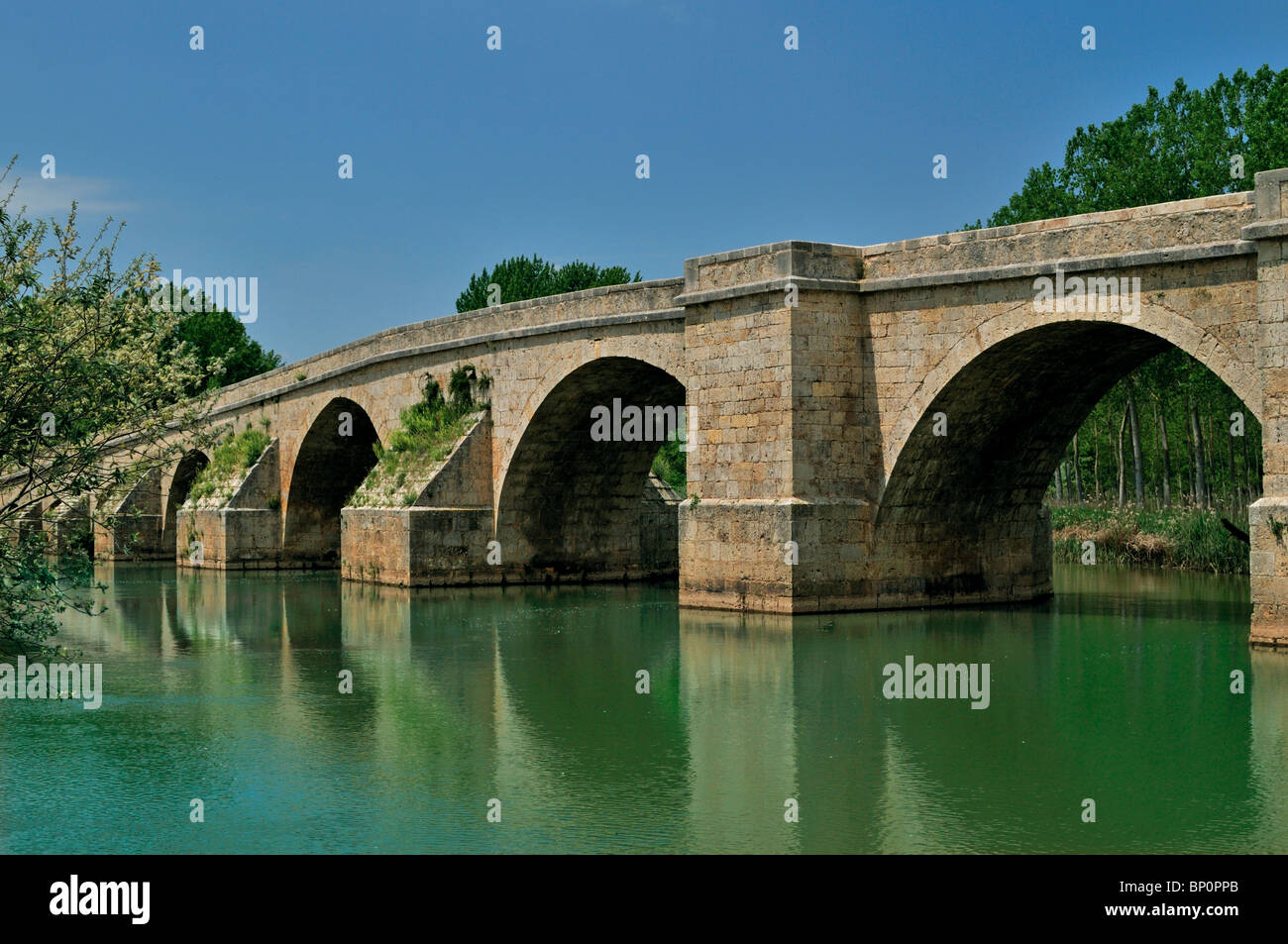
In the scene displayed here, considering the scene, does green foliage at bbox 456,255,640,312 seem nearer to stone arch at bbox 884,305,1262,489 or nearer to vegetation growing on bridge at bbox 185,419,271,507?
vegetation growing on bridge at bbox 185,419,271,507

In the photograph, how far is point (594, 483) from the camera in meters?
23.7

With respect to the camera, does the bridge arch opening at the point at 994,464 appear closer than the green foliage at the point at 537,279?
Yes

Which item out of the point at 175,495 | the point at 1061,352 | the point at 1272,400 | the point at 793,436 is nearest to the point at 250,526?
the point at 175,495

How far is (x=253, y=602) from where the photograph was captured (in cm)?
2181

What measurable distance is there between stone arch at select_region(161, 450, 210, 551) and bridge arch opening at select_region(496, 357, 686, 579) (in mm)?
14366

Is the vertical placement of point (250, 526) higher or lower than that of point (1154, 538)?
higher

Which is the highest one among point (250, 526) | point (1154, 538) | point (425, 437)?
point (425, 437)

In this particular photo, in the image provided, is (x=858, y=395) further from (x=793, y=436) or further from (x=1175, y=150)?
(x=1175, y=150)

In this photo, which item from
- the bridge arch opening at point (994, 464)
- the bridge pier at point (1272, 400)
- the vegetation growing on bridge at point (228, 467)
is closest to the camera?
the bridge pier at point (1272, 400)

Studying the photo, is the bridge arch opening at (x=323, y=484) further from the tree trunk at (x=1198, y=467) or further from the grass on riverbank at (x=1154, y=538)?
the tree trunk at (x=1198, y=467)

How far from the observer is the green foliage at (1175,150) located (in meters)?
28.3

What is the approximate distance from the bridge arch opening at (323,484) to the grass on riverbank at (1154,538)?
537 inches

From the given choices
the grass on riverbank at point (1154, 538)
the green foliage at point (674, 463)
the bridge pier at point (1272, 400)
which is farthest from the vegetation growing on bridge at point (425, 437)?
the green foliage at point (674, 463)

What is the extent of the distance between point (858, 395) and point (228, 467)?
59.8 feet
